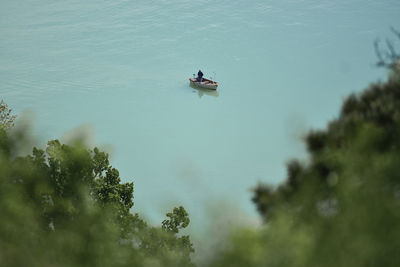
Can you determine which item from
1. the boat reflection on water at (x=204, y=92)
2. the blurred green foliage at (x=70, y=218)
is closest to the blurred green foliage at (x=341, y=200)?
the blurred green foliage at (x=70, y=218)

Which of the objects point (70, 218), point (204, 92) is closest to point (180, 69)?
point (204, 92)

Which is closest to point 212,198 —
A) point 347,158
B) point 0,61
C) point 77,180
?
point 77,180

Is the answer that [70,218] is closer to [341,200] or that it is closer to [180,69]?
[341,200]

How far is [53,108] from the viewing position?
102 ft

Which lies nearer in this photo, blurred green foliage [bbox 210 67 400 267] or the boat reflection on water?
blurred green foliage [bbox 210 67 400 267]

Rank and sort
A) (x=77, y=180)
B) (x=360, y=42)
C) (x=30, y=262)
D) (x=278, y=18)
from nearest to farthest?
(x=30, y=262) < (x=77, y=180) < (x=360, y=42) < (x=278, y=18)

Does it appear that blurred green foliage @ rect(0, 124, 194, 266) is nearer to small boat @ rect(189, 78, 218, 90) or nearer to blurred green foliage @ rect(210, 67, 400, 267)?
blurred green foliage @ rect(210, 67, 400, 267)

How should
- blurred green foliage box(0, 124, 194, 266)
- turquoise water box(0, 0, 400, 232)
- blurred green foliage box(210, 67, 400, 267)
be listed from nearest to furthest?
blurred green foliage box(210, 67, 400, 267) → blurred green foliage box(0, 124, 194, 266) → turquoise water box(0, 0, 400, 232)

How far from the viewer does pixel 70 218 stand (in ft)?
34.0

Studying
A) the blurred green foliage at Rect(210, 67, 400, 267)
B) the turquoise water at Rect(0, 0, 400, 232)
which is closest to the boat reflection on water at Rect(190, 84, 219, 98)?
the turquoise water at Rect(0, 0, 400, 232)

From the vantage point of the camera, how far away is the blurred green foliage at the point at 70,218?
6926 mm

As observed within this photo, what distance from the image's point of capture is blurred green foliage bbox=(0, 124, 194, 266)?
22.7 ft

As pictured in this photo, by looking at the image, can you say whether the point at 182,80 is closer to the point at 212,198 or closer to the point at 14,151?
the point at 212,198

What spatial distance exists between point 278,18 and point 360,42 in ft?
22.3
